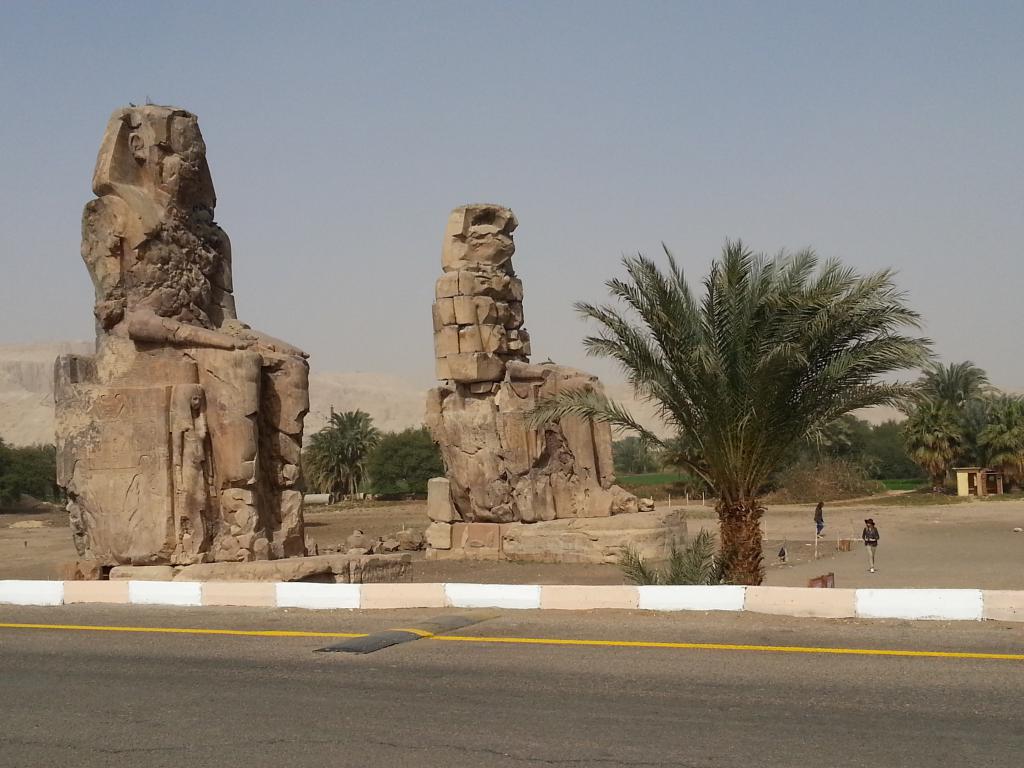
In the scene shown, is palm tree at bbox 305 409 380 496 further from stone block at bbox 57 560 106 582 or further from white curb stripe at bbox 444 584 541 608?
white curb stripe at bbox 444 584 541 608

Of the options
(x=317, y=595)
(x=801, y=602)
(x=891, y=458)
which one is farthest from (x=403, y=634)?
(x=891, y=458)

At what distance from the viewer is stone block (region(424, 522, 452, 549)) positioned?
22.8m

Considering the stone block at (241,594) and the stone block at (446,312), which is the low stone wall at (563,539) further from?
the stone block at (241,594)

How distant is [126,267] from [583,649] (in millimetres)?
8780

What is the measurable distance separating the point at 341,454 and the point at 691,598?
42.5 meters

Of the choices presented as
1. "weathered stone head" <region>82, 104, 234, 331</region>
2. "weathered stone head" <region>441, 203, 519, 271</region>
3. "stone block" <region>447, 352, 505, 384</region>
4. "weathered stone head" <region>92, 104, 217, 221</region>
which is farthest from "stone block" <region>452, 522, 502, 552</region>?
"weathered stone head" <region>92, 104, 217, 221</region>

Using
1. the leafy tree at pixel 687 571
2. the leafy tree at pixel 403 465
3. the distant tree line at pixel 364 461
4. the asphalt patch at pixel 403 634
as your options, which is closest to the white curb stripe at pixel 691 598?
the asphalt patch at pixel 403 634

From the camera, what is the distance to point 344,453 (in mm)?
51719

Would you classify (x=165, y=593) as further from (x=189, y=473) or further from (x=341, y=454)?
(x=341, y=454)

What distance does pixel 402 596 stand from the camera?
11.3 metres

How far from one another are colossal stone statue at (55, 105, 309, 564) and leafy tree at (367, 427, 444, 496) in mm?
37443

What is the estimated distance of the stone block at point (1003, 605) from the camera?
9188 millimetres

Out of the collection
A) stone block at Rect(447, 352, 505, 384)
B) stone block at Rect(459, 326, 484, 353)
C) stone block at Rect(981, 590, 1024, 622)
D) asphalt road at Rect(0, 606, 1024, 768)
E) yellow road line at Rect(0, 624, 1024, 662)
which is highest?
stone block at Rect(459, 326, 484, 353)

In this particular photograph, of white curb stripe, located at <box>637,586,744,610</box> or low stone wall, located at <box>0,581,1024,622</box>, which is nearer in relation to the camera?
low stone wall, located at <box>0,581,1024,622</box>
